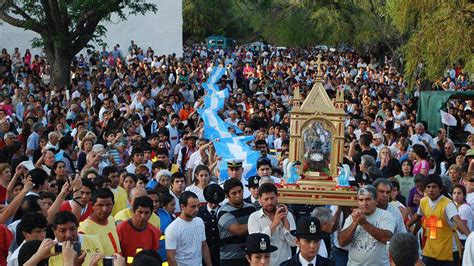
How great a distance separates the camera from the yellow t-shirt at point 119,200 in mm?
11828

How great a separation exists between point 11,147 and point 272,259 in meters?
7.45

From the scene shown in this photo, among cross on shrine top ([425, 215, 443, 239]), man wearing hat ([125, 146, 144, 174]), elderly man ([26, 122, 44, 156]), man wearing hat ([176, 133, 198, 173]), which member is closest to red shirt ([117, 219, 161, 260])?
cross on shrine top ([425, 215, 443, 239])

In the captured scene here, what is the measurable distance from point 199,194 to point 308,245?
4.40 m

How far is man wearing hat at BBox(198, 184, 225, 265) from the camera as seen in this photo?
10750 mm

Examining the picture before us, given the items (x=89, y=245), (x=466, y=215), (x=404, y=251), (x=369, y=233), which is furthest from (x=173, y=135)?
(x=404, y=251)

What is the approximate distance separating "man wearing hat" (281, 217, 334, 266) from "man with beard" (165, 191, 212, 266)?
6.51 feet

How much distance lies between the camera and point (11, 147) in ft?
53.2

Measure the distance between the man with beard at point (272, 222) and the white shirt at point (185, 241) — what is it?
0.59 m

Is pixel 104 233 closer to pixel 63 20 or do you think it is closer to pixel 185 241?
pixel 185 241

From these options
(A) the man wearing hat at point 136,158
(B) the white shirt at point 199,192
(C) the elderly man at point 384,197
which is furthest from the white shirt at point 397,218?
(A) the man wearing hat at point 136,158

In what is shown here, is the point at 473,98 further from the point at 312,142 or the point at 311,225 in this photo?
the point at 311,225

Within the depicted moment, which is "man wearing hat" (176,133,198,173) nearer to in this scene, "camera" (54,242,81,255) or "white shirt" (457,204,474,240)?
"white shirt" (457,204,474,240)

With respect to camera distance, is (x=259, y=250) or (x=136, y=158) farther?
(x=136, y=158)

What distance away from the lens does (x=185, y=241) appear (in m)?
10.1
